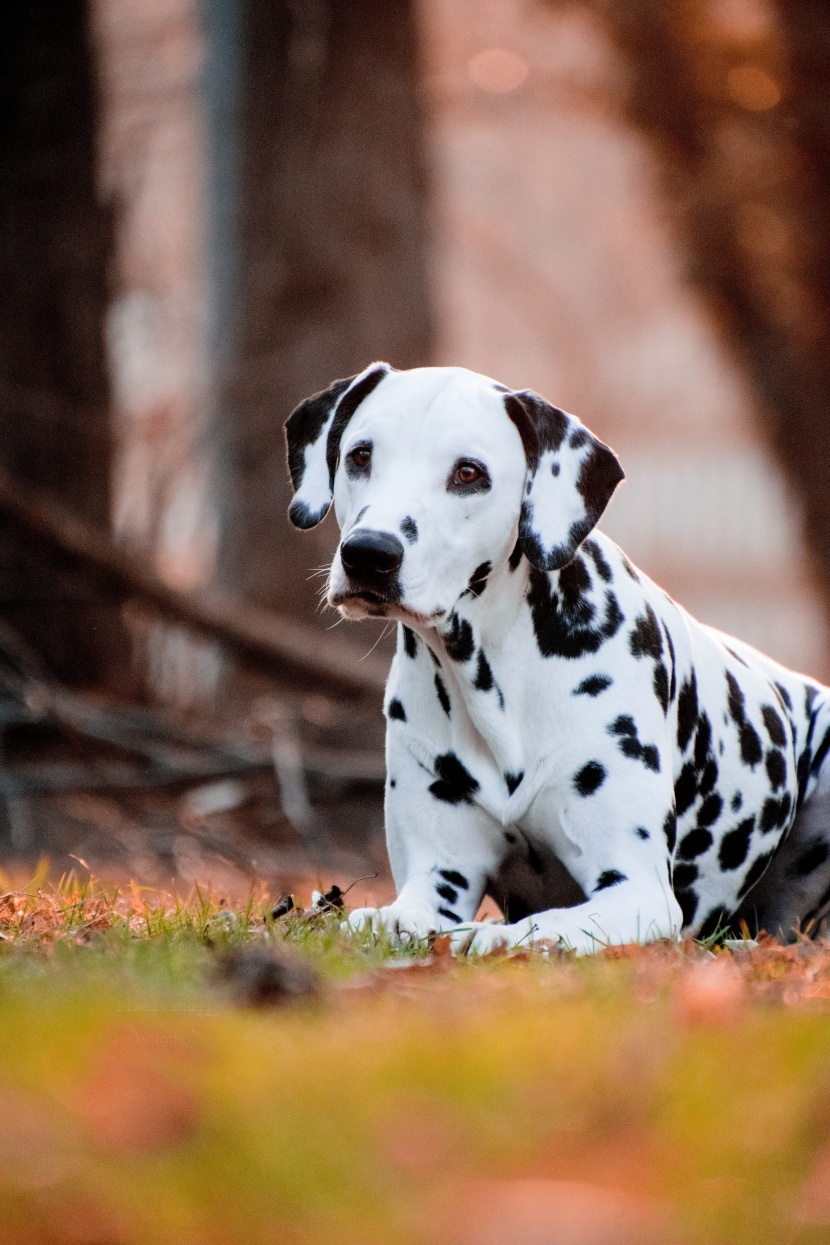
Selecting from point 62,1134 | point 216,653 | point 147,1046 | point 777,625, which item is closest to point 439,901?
point 147,1046

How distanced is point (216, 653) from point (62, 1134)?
8.97 metres

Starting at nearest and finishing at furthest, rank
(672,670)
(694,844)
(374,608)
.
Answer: (374,608) < (672,670) < (694,844)

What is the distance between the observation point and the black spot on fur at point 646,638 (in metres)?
4.34

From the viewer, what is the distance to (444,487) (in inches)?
151

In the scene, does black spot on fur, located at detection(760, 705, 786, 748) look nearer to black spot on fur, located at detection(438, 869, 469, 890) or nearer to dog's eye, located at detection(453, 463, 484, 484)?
black spot on fur, located at detection(438, 869, 469, 890)

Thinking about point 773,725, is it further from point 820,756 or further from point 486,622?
point 486,622

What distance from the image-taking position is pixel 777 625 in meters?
15.6

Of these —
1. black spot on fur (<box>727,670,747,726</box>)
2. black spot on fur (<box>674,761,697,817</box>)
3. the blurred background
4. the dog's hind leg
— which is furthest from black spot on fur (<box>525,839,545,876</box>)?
the blurred background

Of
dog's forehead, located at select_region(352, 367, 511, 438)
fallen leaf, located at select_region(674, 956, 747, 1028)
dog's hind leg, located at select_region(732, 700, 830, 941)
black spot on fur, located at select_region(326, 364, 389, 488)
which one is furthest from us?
dog's hind leg, located at select_region(732, 700, 830, 941)

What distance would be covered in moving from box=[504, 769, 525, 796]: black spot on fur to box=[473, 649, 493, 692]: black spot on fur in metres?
0.26

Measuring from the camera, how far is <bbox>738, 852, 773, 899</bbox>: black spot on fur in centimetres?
491

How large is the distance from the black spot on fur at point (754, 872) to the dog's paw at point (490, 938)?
1420mm

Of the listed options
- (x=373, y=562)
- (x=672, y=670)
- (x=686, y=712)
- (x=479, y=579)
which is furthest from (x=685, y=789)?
(x=373, y=562)

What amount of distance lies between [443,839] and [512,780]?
296 millimetres
